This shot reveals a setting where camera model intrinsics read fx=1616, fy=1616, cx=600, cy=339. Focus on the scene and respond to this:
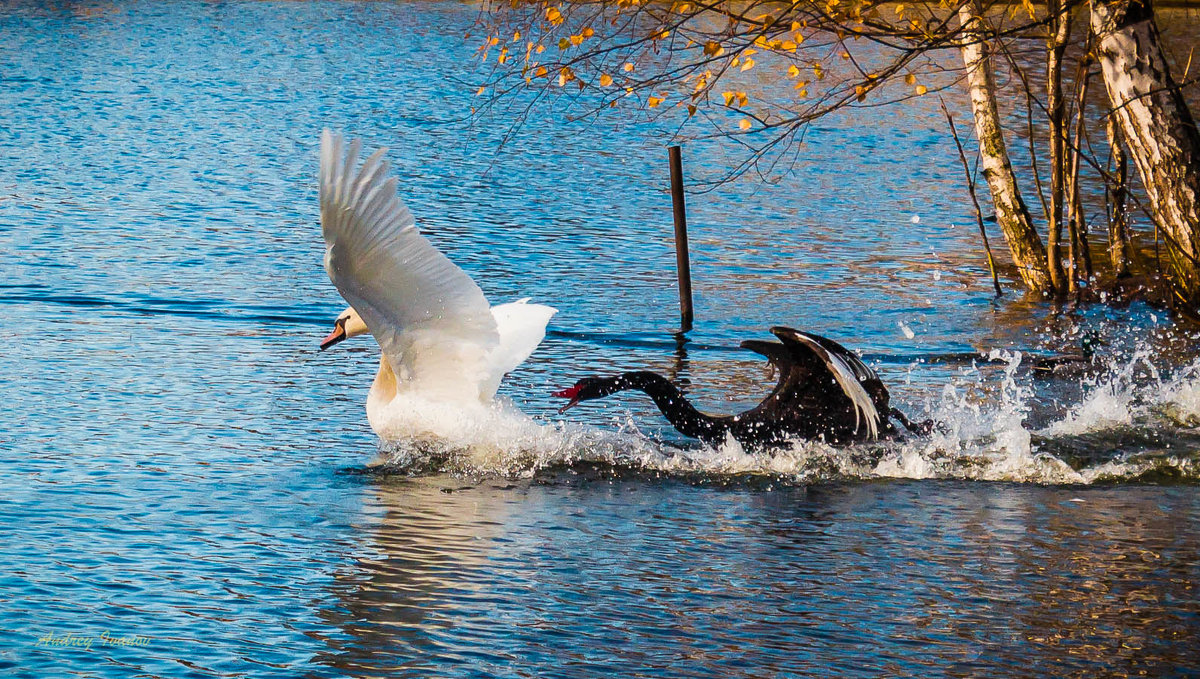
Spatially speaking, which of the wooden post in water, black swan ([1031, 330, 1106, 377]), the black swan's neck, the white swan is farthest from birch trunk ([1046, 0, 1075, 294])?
the white swan

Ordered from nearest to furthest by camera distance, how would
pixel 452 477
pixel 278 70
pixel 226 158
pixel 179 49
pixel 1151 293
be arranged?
pixel 452 477 < pixel 1151 293 < pixel 226 158 < pixel 278 70 < pixel 179 49

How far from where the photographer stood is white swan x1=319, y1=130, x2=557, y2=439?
24.1ft

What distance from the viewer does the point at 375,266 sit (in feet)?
24.6

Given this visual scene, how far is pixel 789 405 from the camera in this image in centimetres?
842

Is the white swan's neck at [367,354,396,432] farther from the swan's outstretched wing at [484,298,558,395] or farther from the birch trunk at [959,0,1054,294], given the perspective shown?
the birch trunk at [959,0,1054,294]

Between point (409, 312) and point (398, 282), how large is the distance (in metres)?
0.26

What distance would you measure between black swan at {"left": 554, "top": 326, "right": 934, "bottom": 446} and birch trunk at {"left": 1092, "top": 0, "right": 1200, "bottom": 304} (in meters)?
3.16

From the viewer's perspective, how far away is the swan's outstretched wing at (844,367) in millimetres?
7685

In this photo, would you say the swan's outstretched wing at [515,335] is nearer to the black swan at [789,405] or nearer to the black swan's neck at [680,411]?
the black swan at [789,405]

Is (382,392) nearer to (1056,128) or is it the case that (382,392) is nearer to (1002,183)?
(1056,128)

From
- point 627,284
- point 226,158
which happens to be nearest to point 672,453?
point 627,284

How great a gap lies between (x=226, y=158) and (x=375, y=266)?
1424 cm

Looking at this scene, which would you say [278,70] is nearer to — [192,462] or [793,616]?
[192,462]

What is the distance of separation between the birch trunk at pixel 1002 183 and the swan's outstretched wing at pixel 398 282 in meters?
6.02
